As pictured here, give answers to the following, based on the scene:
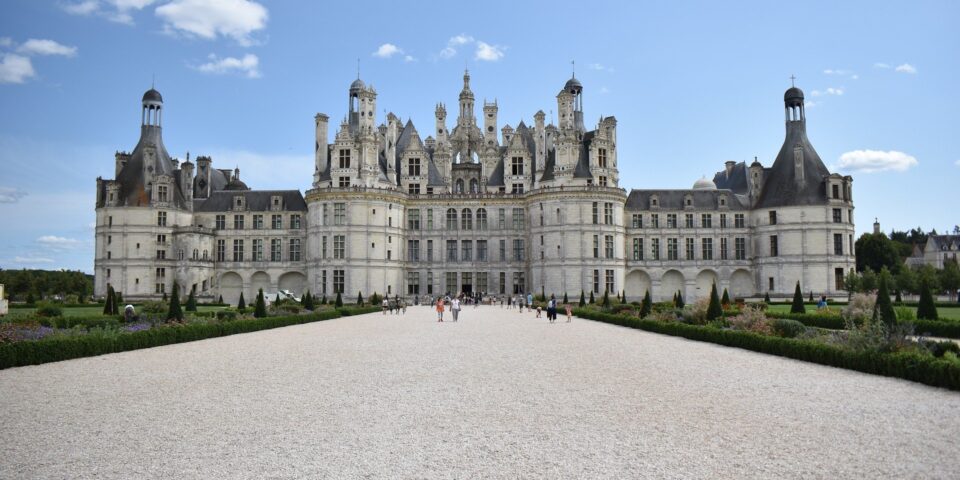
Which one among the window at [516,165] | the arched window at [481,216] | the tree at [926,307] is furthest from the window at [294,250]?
the tree at [926,307]

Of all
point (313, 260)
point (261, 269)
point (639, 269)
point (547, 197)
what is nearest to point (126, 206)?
point (261, 269)

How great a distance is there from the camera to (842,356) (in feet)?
54.7

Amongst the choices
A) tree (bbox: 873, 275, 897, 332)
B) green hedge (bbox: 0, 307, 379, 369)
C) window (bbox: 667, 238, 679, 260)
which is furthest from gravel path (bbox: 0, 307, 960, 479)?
window (bbox: 667, 238, 679, 260)

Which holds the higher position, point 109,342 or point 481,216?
point 481,216

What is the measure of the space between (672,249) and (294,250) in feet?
111

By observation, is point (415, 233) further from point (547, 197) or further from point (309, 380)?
point (309, 380)

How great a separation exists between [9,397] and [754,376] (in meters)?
14.9

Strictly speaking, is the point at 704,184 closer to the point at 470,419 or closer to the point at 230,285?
the point at 230,285

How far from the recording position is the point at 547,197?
59594mm

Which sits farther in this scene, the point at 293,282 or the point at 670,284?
the point at 293,282

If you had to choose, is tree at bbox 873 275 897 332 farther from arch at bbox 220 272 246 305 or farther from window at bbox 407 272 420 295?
arch at bbox 220 272 246 305

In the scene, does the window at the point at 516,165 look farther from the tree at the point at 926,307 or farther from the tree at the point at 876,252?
the tree at the point at 876,252

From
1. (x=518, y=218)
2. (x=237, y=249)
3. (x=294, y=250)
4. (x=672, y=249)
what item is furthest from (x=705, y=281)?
(x=237, y=249)

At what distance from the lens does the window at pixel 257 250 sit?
64644 mm
